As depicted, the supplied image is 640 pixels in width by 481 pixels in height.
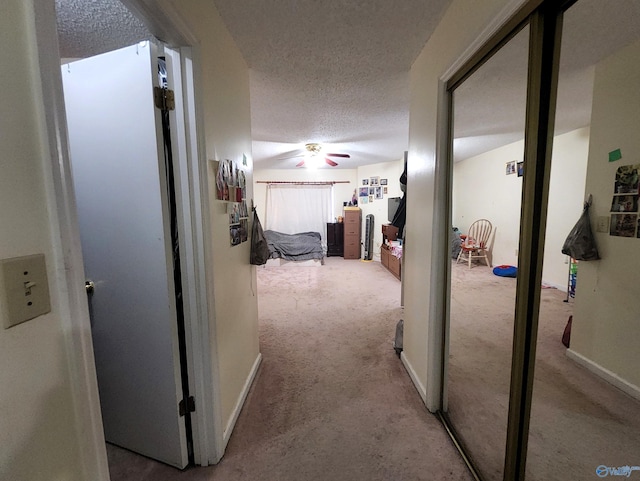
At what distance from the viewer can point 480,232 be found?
5.42 ft

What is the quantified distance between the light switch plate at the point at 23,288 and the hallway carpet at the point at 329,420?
1.23 metres

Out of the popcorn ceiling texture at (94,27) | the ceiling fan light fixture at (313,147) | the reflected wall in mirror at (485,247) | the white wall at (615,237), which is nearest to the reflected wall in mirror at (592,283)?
the white wall at (615,237)

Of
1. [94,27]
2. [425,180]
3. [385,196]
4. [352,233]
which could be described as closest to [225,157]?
[94,27]

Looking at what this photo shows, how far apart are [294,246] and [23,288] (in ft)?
17.7

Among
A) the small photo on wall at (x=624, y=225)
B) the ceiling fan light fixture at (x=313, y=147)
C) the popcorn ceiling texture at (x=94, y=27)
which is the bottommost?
the small photo on wall at (x=624, y=225)

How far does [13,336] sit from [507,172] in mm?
1951

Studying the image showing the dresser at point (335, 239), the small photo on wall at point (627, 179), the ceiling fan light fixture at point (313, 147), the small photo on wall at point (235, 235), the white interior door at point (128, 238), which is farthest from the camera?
the dresser at point (335, 239)

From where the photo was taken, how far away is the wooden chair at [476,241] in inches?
63.1

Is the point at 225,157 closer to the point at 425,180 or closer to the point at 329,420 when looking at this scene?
the point at 425,180

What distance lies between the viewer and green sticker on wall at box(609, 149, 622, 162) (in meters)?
0.83

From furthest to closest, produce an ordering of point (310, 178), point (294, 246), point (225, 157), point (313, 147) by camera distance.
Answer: point (310, 178), point (294, 246), point (313, 147), point (225, 157)

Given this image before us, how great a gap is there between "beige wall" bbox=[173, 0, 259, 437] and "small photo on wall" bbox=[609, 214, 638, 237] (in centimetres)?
151

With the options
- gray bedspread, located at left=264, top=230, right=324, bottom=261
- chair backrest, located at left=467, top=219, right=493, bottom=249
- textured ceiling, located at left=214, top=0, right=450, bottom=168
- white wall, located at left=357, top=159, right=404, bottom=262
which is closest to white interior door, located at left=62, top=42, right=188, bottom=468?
textured ceiling, located at left=214, top=0, right=450, bottom=168

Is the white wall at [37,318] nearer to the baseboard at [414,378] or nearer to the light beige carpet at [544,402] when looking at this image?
the light beige carpet at [544,402]
